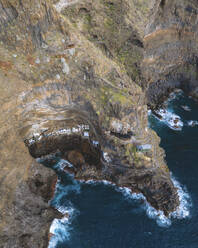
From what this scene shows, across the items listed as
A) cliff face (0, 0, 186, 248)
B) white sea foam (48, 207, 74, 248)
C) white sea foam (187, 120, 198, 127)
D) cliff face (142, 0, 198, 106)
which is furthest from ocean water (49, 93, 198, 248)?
cliff face (142, 0, 198, 106)

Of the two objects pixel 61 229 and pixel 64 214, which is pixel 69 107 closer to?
pixel 64 214

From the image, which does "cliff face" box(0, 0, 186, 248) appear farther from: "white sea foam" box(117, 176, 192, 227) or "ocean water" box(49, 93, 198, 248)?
"ocean water" box(49, 93, 198, 248)

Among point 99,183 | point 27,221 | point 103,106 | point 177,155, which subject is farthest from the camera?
point 177,155

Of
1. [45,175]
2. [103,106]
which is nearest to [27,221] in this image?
[45,175]

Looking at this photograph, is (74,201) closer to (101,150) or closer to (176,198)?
(101,150)

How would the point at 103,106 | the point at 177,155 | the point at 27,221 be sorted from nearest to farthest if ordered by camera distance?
the point at 27,221 → the point at 103,106 → the point at 177,155

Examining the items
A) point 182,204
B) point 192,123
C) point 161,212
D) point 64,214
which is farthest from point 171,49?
point 64,214

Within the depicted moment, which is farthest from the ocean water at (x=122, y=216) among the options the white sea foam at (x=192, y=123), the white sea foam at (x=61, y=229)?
the white sea foam at (x=192, y=123)
